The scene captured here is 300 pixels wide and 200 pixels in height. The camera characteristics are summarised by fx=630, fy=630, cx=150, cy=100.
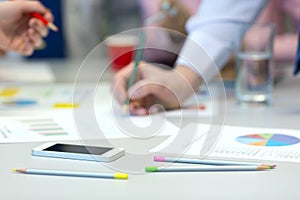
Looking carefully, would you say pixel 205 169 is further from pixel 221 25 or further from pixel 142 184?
pixel 221 25

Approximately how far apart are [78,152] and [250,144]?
0.25m

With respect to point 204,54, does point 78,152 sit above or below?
below

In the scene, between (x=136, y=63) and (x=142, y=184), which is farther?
(x=136, y=63)

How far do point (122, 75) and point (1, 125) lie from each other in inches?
9.3

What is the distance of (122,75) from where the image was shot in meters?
Answer: 1.15

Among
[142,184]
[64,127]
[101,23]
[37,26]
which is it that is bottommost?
[142,184]

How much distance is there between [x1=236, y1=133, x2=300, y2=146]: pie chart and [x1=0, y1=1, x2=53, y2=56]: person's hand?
0.50 meters

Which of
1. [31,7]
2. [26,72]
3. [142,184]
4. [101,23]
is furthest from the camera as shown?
[101,23]

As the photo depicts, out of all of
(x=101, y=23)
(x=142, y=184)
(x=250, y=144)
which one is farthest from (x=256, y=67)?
(x=101, y=23)

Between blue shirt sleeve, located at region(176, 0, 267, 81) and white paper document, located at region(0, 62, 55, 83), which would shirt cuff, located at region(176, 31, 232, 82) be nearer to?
blue shirt sleeve, located at region(176, 0, 267, 81)

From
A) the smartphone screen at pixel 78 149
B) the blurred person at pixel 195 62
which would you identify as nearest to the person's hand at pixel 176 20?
the blurred person at pixel 195 62

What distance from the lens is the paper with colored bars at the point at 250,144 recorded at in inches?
34.0

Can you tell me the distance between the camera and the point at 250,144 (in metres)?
0.92

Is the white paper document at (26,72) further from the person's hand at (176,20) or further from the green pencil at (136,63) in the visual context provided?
the green pencil at (136,63)
